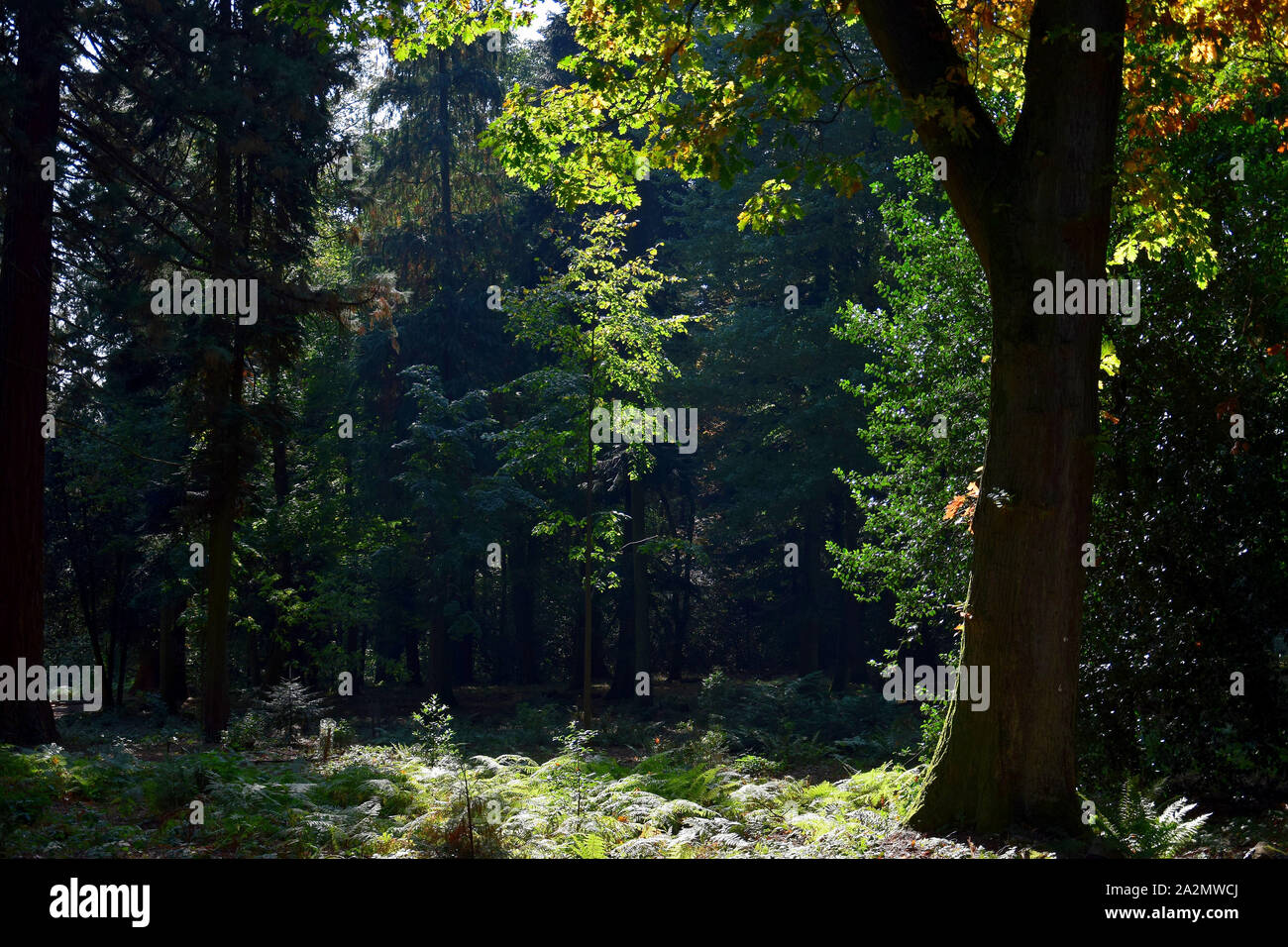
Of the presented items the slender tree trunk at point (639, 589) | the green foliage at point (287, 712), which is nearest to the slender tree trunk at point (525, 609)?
the slender tree trunk at point (639, 589)

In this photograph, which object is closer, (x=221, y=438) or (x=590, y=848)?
(x=590, y=848)

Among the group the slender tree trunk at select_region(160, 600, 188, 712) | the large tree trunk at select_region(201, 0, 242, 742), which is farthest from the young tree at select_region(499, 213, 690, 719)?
the slender tree trunk at select_region(160, 600, 188, 712)

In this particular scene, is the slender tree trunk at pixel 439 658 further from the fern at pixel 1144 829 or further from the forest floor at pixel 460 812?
the fern at pixel 1144 829

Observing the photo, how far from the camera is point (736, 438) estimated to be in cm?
2761

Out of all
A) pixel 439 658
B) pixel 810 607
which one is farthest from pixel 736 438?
pixel 439 658

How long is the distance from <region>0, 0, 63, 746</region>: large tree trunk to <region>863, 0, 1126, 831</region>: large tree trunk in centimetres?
1114

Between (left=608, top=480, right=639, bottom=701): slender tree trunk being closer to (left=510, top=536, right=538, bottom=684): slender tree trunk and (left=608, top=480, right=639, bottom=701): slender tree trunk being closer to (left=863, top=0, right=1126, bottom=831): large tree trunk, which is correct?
(left=510, top=536, right=538, bottom=684): slender tree trunk

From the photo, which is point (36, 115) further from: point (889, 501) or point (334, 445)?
point (334, 445)

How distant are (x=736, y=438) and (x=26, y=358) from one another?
1880 cm

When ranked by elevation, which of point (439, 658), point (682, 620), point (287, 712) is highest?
point (682, 620)

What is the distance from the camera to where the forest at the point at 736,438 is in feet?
20.2

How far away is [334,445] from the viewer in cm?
2591

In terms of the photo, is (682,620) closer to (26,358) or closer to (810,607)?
(810,607)
